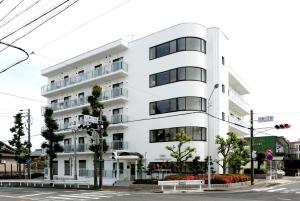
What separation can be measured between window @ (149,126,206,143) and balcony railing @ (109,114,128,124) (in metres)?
4.48

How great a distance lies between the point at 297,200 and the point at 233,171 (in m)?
20.7

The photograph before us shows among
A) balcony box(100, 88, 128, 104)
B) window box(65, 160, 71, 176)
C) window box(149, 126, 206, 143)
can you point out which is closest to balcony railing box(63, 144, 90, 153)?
window box(65, 160, 71, 176)

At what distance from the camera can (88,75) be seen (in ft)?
153

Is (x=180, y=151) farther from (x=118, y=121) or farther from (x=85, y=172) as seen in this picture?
(x=85, y=172)

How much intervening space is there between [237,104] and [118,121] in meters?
14.4

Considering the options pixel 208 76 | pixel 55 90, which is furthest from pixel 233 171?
pixel 55 90

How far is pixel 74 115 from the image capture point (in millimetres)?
49875

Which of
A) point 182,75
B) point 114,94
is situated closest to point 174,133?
point 182,75

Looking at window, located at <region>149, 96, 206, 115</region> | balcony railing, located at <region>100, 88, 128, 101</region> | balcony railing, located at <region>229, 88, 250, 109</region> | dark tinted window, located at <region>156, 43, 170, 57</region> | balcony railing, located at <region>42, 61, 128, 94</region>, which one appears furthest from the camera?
balcony railing, located at <region>229, 88, 250, 109</region>

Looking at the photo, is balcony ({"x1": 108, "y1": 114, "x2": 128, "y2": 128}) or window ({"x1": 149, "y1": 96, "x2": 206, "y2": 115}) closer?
window ({"x1": 149, "y1": 96, "x2": 206, "y2": 115})

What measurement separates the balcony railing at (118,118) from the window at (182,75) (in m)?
5.84

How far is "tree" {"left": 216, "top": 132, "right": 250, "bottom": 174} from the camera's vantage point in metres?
35.8

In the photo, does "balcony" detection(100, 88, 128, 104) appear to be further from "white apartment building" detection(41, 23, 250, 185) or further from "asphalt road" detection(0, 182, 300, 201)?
"asphalt road" detection(0, 182, 300, 201)

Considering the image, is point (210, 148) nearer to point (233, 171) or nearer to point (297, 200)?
point (233, 171)
